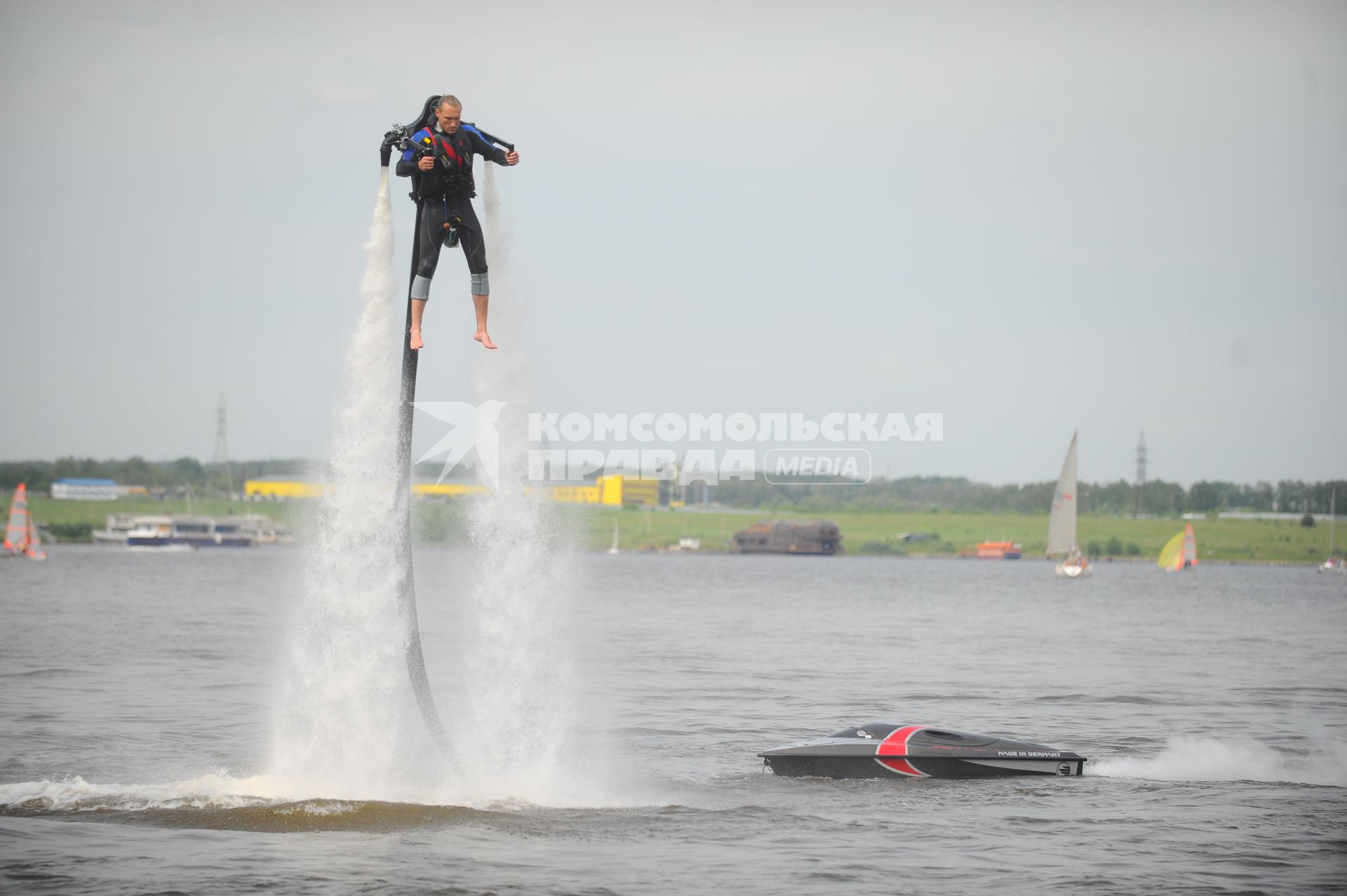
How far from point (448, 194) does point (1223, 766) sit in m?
24.6

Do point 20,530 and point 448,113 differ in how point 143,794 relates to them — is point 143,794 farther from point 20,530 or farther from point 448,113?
point 20,530

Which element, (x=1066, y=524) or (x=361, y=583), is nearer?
(x=361, y=583)

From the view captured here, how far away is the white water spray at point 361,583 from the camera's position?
2122cm

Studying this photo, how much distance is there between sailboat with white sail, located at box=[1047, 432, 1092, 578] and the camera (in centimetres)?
14925

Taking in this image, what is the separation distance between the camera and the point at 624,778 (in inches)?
1190

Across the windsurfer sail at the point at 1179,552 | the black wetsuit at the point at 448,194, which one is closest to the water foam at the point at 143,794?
the black wetsuit at the point at 448,194

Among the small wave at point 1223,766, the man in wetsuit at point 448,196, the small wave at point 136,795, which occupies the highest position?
the man in wetsuit at point 448,196

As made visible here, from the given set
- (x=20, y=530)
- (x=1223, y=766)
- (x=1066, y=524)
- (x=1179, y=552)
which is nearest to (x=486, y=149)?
(x=1223, y=766)

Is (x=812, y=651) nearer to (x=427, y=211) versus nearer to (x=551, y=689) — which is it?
(x=551, y=689)

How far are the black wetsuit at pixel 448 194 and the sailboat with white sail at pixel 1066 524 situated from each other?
445 feet

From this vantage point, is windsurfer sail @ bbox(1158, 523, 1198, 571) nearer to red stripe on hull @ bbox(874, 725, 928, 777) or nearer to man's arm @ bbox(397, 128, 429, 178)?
red stripe on hull @ bbox(874, 725, 928, 777)

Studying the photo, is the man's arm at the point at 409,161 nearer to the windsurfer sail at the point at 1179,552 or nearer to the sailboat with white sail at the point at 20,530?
the sailboat with white sail at the point at 20,530

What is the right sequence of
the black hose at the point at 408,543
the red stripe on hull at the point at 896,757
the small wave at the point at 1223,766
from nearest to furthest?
the black hose at the point at 408,543, the red stripe on hull at the point at 896,757, the small wave at the point at 1223,766

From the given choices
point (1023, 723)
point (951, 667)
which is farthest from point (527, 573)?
point (951, 667)
